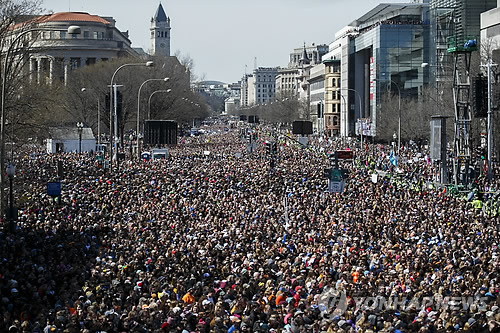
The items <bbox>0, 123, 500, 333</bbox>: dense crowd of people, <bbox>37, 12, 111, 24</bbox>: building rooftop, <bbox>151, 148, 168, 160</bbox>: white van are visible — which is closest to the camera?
<bbox>0, 123, 500, 333</bbox>: dense crowd of people

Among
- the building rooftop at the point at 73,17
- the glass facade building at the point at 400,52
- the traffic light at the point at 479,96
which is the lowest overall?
the traffic light at the point at 479,96

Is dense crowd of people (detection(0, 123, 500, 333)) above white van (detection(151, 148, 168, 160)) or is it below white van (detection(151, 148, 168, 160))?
below

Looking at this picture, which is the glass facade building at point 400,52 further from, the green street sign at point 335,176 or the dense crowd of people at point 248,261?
the dense crowd of people at point 248,261

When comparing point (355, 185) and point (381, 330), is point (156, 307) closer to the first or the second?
point (381, 330)

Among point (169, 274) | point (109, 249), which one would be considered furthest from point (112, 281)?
point (109, 249)
